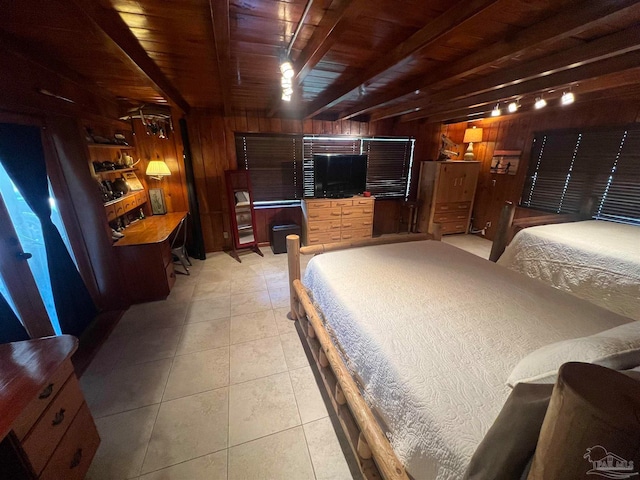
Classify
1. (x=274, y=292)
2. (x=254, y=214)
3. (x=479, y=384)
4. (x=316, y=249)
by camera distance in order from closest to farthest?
(x=479, y=384) → (x=316, y=249) → (x=274, y=292) → (x=254, y=214)

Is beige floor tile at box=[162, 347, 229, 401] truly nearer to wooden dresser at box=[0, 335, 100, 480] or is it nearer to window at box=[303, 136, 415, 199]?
wooden dresser at box=[0, 335, 100, 480]

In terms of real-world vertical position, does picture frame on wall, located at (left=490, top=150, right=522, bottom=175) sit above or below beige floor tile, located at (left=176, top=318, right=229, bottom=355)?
above

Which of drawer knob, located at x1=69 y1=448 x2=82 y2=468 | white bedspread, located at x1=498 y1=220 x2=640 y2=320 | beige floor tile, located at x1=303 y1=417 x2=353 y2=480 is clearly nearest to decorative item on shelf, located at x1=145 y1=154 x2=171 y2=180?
drawer knob, located at x1=69 y1=448 x2=82 y2=468

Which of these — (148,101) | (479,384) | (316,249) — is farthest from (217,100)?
(479,384)

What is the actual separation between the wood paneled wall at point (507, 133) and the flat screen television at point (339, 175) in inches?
50.4

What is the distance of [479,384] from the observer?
3.09 feet

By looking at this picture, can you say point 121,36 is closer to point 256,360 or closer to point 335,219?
point 256,360

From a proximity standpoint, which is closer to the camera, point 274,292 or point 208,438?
point 208,438

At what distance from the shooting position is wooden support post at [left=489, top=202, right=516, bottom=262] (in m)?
2.96

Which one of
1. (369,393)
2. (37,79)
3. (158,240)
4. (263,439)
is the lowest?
(263,439)

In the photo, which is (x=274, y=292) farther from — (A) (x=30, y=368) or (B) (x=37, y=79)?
(B) (x=37, y=79)

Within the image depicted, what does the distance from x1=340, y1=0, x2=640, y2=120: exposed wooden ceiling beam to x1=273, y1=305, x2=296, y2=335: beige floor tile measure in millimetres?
2564

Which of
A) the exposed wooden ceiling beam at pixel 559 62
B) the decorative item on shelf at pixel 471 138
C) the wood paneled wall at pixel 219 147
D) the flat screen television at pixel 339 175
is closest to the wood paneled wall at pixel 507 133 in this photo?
the decorative item on shelf at pixel 471 138

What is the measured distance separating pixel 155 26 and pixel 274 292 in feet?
8.30
